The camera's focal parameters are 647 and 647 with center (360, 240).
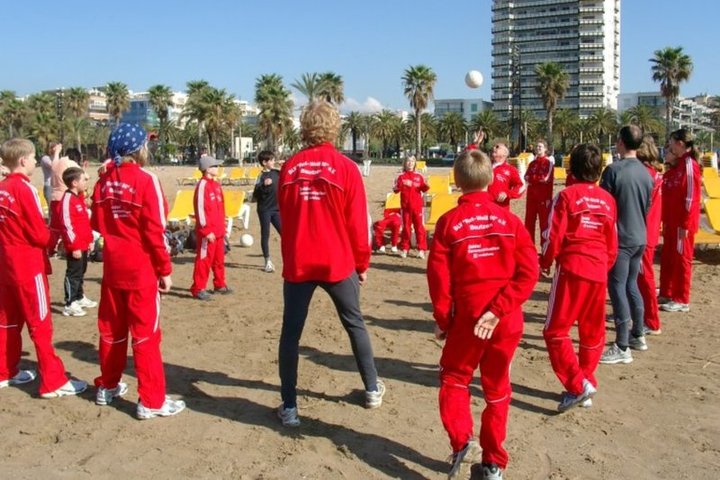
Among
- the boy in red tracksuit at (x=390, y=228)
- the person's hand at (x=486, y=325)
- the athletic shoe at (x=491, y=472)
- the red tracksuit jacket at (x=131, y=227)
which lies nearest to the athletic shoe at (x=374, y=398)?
the athletic shoe at (x=491, y=472)

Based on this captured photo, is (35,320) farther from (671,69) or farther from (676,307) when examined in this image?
(671,69)

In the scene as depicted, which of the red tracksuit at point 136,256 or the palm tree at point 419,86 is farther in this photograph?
the palm tree at point 419,86

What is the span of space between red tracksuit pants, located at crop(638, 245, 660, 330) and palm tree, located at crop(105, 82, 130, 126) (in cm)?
8413

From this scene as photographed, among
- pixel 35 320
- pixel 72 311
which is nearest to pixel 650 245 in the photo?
pixel 35 320

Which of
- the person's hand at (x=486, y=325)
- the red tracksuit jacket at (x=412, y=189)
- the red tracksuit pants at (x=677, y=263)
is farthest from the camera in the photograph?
the red tracksuit jacket at (x=412, y=189)

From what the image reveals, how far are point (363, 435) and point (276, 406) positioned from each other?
0.84 metres

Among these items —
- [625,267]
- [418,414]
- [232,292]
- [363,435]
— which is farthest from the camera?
[232,292]

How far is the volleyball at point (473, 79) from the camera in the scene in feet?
75.7

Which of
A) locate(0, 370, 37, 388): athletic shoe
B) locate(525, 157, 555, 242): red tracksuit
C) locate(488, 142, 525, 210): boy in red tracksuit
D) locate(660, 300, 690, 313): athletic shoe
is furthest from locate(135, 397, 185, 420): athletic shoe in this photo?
locate(525, 157, 555, 242): red tracksuit

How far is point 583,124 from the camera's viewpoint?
330ft

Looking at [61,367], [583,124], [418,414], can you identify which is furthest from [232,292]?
[583,124]

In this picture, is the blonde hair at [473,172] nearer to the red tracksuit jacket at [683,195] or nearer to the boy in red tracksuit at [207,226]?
the red tracksuit jacket at [683,195]

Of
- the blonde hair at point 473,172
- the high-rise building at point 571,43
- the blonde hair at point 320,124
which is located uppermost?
the high-rise building at point 571,43

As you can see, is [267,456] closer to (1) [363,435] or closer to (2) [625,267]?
(1) [363,435]
